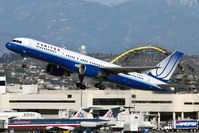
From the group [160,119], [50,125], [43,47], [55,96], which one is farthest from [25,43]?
[160,119]

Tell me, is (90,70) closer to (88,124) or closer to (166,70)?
(88,124)

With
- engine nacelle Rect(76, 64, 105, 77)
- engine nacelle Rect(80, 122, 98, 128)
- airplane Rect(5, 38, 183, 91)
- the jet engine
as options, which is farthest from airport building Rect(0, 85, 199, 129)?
engine nacelle Rect(76, 64, 105, 77)

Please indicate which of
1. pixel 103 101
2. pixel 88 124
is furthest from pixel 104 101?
pixel 88 124

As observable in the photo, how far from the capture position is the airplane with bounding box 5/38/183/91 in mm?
83750

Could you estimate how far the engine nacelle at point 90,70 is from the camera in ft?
286

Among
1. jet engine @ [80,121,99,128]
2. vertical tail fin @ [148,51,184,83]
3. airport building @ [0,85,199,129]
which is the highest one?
vertical tail fin @ [148,51,184,83]

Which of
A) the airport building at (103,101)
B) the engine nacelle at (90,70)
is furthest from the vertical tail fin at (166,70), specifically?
the airport building at (103,101)

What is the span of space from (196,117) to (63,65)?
389 feet

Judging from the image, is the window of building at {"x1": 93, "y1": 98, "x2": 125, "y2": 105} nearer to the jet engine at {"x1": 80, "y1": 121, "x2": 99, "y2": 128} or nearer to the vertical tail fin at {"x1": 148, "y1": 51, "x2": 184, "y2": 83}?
the vertical tail fin at {"x1": 148, "y1": 51, "x2": 184, "y2": 83}

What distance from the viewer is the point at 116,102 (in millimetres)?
186750

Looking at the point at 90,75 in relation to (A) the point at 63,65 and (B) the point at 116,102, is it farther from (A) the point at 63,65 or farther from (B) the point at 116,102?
(B) the point at 116,102

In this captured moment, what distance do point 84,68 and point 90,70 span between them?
145 cm

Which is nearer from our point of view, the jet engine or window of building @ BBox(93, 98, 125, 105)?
the jet engine

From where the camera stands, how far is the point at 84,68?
87.3m
